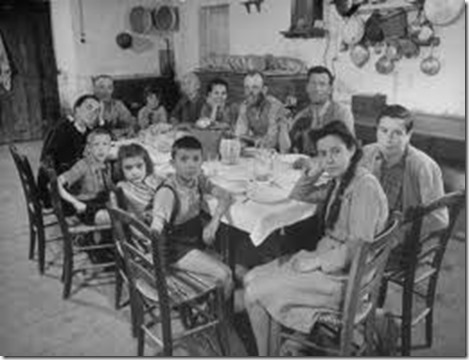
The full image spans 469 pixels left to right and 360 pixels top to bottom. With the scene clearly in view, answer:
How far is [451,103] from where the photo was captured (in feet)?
12.9

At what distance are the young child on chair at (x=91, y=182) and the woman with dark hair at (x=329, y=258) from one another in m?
1.14

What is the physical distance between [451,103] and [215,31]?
3.27 meters

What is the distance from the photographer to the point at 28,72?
6.78 m

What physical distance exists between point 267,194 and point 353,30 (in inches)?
105

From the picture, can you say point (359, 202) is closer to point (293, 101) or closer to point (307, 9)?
point (293, 101)

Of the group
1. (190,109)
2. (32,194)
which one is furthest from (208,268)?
(190,109)

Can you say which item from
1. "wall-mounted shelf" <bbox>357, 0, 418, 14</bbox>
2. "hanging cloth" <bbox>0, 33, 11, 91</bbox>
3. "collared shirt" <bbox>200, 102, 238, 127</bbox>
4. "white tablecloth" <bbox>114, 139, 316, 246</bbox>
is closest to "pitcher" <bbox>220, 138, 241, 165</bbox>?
"white tablecloth" <bbox>114, 139, 316, 246</bbox>

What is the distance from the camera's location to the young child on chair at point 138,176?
238cm

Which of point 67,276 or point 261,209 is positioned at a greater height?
point 261,209

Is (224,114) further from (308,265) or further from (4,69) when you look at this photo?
(4,69)

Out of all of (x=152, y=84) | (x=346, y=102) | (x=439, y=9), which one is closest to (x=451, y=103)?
(x=439, y=9)

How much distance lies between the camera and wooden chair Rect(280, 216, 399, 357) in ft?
5.46

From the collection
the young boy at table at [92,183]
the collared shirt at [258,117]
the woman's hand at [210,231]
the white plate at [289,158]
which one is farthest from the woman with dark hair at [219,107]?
Result: the woman's hand at [210,231]

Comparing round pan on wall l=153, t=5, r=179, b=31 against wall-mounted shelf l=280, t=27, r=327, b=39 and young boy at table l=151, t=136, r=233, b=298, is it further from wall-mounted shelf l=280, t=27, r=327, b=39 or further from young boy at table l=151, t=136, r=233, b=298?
young boy at table l=151, t=136, r=233, b=298
